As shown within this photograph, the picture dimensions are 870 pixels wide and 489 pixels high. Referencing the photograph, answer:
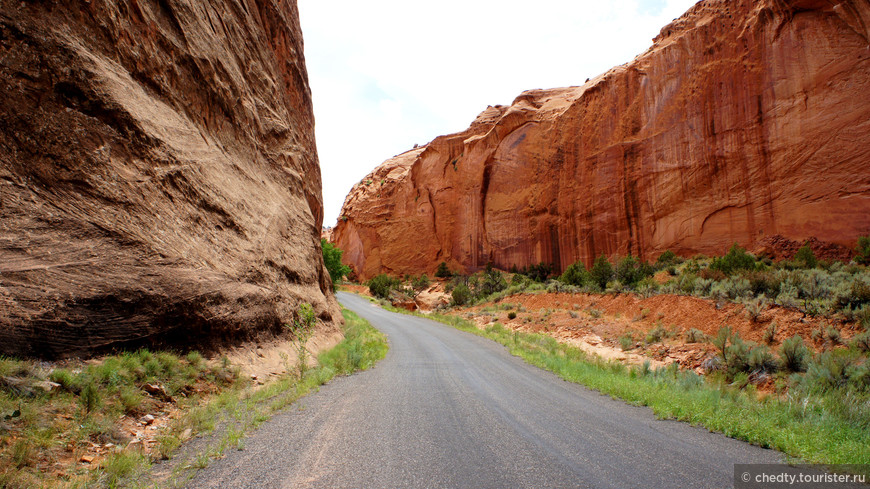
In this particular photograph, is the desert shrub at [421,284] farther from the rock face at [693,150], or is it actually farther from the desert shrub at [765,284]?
the desert shrub at [765,284]

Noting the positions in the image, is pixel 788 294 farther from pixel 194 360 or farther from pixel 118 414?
pixel 118 414

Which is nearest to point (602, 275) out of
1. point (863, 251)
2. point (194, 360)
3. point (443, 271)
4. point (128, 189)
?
point (863, 251)

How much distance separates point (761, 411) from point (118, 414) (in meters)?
8.72

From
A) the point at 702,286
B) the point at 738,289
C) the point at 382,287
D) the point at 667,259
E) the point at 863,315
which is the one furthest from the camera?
the point at 382,287

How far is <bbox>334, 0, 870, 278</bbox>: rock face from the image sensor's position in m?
25.6

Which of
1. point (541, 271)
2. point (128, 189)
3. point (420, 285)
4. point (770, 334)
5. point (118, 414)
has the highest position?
point (128, 189)

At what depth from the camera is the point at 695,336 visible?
39.4 ft

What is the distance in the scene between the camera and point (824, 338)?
30.6 feet

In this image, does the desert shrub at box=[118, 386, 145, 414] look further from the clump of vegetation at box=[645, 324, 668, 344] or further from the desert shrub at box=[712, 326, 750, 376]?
the clump of vegetation at box=[645, 324, 668, 344]

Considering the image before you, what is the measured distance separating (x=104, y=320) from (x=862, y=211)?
36.0 metres

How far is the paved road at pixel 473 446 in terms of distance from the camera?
3.45m

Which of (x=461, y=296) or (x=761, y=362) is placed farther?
(x=461, y=296)

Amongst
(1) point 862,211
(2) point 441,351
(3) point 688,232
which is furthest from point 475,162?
(2) point 441,351

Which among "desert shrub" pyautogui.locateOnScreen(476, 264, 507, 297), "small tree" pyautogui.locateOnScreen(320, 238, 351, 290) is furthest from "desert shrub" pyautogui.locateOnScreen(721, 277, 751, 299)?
"small tree" pyautogui.locateOnScreen(320, 238, 351, 290)
